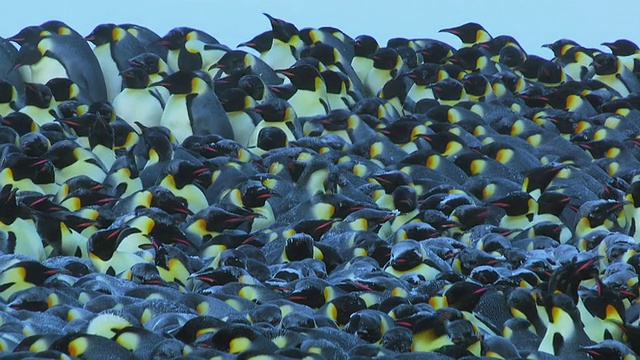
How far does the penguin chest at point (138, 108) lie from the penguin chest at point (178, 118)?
0.13m

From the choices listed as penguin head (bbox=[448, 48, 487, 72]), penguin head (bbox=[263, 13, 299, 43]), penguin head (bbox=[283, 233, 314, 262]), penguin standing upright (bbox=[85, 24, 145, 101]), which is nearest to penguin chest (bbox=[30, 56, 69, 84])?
penguin standing upright (bbox=[85, 24, 145, 101])

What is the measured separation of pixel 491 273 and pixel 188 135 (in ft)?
11.9

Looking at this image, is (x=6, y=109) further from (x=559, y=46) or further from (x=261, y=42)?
(x=559, y=46)

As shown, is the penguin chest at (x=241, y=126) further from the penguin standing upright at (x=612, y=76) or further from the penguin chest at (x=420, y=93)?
the penguin standing upright at (x=612, y=76)

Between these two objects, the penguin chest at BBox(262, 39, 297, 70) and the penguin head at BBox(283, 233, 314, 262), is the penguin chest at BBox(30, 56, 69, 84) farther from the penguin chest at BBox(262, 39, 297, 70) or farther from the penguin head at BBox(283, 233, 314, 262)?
the penguin head at BBox(283, 233, 314, 262)

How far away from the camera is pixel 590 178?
31.7ft

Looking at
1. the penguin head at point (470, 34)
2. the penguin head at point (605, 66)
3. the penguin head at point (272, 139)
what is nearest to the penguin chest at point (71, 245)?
the penguin head at point (272, 139)

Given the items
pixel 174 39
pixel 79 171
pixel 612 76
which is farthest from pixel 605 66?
pixel 79 171

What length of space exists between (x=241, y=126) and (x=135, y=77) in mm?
773

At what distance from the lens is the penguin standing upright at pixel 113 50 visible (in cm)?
1160

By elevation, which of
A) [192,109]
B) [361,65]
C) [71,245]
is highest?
[192,109]

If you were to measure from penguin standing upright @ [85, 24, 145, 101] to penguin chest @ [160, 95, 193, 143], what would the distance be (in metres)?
0.82

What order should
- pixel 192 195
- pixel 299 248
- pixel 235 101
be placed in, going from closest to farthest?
pixel 299 248 → pixel 192 195 → pixel 235 101

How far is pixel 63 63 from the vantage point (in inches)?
440
